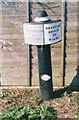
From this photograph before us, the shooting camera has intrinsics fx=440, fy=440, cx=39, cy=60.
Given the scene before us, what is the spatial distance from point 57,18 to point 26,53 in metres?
0.87

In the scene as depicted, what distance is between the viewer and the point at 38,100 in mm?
7672

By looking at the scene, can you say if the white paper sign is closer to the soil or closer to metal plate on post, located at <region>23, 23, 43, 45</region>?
metal plate on post, located at <region>23, 23, 43, 45</region>

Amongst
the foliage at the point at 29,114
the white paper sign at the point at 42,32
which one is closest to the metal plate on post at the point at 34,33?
the white paper sign at the point at 42,32

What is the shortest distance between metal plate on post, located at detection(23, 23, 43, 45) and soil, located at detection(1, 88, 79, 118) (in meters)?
1.11

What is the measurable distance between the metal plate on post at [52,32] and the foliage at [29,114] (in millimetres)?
1111

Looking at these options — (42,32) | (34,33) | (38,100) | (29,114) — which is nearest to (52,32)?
(42,32)

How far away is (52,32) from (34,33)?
297mm

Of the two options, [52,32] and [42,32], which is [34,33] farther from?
[52,32]

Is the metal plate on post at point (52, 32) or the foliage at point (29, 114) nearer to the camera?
the foliage at point (29, 114)

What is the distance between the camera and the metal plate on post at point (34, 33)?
7062mm

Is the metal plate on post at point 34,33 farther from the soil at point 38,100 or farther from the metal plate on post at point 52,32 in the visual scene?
the soil at point 38,100

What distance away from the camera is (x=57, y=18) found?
7.91 meters

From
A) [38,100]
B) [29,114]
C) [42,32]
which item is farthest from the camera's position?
[38,100]

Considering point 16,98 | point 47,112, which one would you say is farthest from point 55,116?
point 16,98
